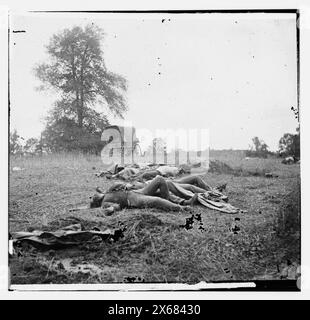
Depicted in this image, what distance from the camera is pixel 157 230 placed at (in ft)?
14.5

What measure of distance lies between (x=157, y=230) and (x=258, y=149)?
1283 mm

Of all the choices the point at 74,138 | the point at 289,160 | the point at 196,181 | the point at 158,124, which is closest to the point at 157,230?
the point at 196,181

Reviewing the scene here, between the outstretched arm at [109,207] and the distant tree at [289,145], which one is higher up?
the distant tree at [289,145]

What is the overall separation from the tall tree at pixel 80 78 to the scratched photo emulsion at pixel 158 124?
0.03 feet

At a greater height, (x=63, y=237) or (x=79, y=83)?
(x=79, y=83)

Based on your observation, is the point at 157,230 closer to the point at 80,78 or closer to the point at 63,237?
the point at 63,237

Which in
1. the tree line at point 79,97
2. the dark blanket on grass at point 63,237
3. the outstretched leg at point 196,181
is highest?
the tree line at point 79,97

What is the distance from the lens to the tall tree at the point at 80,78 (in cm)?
451

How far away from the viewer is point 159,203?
4.48 m

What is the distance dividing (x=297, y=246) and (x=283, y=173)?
0.73 m

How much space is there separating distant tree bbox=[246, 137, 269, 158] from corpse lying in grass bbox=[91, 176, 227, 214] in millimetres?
689

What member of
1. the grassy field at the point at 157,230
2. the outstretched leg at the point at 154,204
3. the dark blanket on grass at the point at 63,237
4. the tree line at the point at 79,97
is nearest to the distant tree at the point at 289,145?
the tree line at the point at 79,97

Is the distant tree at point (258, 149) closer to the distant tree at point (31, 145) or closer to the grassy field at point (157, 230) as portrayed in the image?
the grassy field at point (157, 230)
